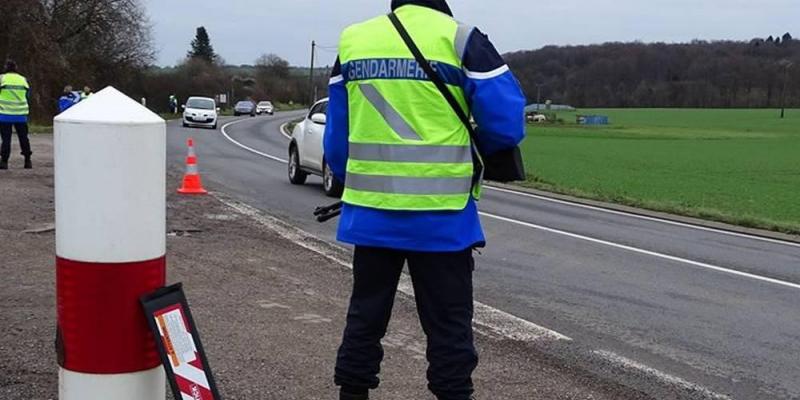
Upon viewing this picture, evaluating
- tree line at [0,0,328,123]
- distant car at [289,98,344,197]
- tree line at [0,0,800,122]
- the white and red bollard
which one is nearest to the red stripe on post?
the white and red bollard

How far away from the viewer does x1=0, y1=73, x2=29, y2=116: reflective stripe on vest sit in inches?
575

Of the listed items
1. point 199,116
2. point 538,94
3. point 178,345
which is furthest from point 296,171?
point 538,94

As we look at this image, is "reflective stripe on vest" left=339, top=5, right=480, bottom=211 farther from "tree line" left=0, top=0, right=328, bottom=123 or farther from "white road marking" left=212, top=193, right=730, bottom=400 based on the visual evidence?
"tree line" left=0, top=0, right=328, bottom=123

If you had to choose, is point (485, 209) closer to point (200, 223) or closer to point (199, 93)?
point (200, 223)

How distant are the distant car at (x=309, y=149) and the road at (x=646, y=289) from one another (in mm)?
766

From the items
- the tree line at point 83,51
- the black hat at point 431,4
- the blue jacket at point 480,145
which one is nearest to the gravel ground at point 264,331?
the blue jacket at point 480,145

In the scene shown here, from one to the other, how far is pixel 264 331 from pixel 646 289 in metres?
4.06

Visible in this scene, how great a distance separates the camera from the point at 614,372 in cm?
504

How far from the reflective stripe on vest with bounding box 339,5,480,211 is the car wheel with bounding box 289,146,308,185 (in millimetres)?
13227

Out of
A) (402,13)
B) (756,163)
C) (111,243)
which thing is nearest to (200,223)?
(402,13)

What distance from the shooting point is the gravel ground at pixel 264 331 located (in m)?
4.36

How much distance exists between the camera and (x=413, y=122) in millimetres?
3184

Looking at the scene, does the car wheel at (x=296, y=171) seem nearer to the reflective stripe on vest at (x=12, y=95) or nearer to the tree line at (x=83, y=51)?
the reflective stripe on vest at (x=12, y=95)

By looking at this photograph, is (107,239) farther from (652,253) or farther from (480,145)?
(652,253)
